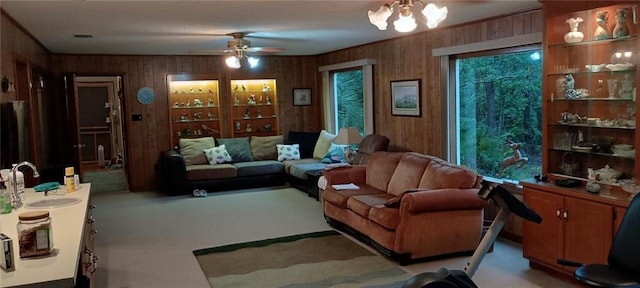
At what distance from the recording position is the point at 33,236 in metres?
2.23

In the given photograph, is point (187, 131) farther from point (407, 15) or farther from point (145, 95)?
point (407, 15)

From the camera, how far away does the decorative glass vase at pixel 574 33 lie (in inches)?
165

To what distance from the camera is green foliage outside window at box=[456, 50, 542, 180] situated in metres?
5.16

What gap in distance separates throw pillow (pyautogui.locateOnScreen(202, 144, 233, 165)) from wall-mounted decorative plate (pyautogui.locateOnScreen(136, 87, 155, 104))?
1.28m

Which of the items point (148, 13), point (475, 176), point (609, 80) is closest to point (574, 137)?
point (609, 80)

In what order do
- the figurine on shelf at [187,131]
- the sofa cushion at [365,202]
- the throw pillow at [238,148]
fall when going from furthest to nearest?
1. the figurine on shelf at [187,131]
2. the throw pillow at [238,148]
3. the sofa cushion at [365,202]

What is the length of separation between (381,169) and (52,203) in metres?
3.45

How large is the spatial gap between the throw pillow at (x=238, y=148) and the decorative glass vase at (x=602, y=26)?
5891 mm

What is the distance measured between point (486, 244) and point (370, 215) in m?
1.98

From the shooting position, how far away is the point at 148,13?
14.8ft

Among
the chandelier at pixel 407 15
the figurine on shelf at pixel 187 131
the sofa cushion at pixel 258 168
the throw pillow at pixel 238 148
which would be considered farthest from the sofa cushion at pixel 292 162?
the chandelier at pixel 407 15

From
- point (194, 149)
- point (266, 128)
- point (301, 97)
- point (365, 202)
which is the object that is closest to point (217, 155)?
point (194, 149)

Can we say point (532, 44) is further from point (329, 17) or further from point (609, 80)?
point (329, 17)

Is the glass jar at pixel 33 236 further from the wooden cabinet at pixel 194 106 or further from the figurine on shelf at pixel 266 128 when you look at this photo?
the figurine on shelf at pixel 266 128
